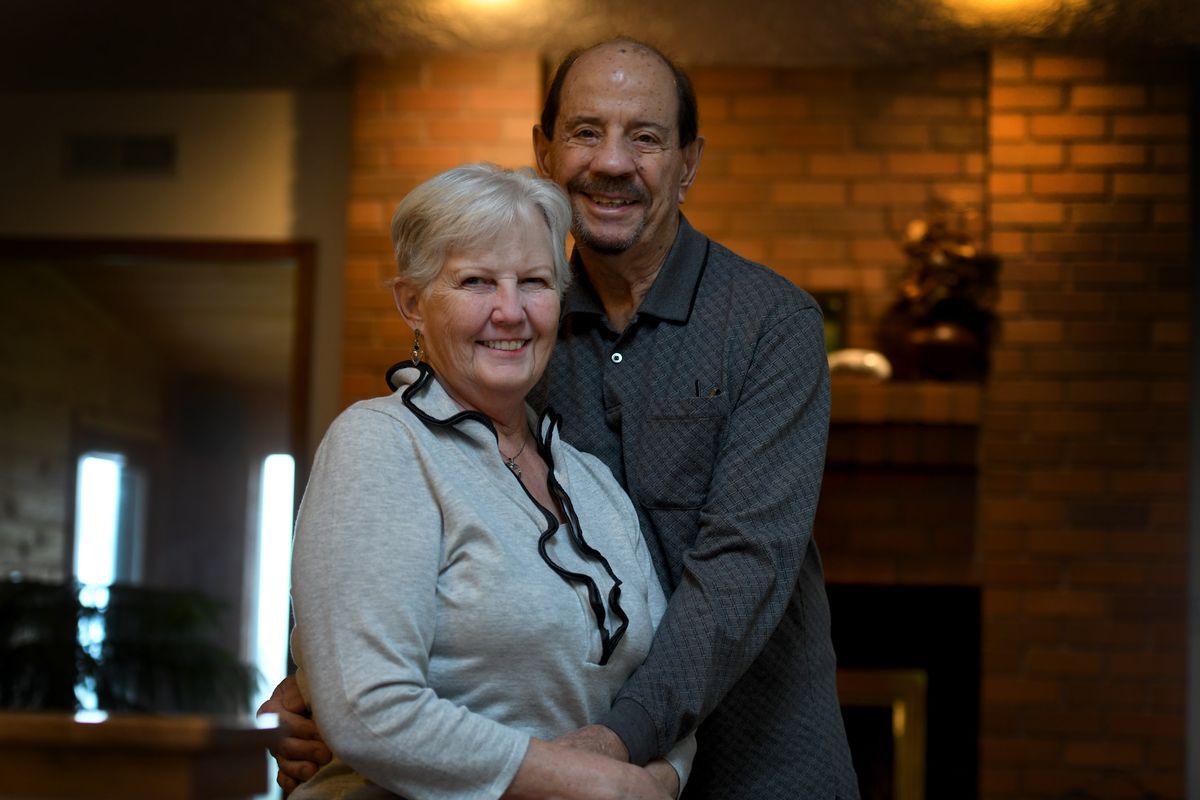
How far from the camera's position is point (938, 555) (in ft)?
15.4

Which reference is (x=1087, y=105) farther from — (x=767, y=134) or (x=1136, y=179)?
(x=767, y=134)

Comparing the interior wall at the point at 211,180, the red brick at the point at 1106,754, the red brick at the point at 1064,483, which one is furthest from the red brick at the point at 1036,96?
the interior wall at the point at 211,180

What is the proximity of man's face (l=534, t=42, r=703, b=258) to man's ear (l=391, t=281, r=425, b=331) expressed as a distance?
→ 0.31 m

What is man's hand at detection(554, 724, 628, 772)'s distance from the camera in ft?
5.08

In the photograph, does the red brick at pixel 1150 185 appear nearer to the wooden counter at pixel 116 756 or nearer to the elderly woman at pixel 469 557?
the elderly woman at pixel 469 557

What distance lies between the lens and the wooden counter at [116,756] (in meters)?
1.03

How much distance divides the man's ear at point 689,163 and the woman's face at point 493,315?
0.43 m

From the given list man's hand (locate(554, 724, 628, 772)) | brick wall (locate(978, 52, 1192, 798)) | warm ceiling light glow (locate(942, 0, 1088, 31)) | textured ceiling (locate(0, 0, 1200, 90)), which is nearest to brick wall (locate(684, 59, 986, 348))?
textured ceiling (locate(0, 0, 1200, 90))

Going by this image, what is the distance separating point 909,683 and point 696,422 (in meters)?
3.12

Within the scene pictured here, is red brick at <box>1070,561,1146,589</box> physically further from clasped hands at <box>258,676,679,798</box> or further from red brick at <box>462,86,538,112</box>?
clasped hands at <box>258,676,679,798</box>

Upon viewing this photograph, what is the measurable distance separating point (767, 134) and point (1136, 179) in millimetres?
1165

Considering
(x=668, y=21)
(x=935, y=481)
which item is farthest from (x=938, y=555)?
(x=668, y=21)

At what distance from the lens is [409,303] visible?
1.73 metres

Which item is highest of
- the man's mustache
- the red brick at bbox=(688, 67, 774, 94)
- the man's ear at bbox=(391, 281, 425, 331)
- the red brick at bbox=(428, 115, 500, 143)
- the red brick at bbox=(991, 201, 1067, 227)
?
the red brick at bbox=(688, 67, 774, 94)
